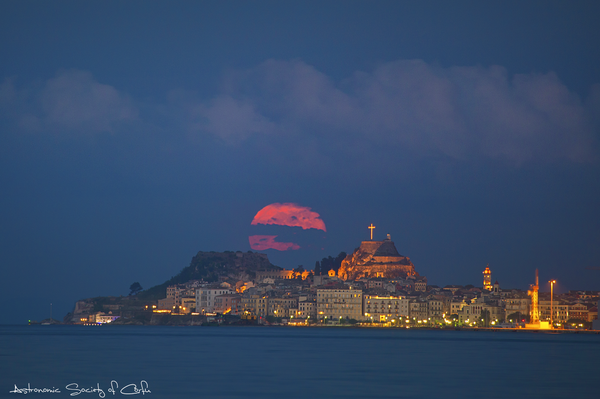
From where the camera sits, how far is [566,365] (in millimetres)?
68438

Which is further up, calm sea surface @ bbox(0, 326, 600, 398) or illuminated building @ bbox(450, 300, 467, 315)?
illuminated building @ bbox(450, 300, 467, 315)

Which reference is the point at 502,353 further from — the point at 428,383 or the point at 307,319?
the point at 307,319

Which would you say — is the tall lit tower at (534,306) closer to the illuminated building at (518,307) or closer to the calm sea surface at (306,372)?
the illuminated building at (518,307)

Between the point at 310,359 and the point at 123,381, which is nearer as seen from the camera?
the point at 123,381

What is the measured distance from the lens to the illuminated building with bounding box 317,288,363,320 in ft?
584

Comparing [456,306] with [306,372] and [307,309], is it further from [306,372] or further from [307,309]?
[306,372]

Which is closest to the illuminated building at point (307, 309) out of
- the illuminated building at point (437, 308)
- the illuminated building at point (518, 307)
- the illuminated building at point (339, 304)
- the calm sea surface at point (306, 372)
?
the illuminated building at point (339, 304)

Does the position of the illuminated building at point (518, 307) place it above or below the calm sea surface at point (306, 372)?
above

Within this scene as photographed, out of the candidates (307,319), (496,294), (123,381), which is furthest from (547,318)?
Result: (123,381)

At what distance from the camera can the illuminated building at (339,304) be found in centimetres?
17788

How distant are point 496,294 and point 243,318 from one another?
180 feet

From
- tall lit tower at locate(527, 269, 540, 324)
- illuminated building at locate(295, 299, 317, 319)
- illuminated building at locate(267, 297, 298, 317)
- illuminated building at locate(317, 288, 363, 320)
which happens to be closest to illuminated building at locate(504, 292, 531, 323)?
tall lit tower at locate(527, 269, 540, 324)

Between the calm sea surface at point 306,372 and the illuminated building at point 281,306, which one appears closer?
the calm sea surface at point 306,372

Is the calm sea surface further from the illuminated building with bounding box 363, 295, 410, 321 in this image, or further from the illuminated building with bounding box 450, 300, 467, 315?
the illuminated building with bounding box 450, 300, 467, 315
